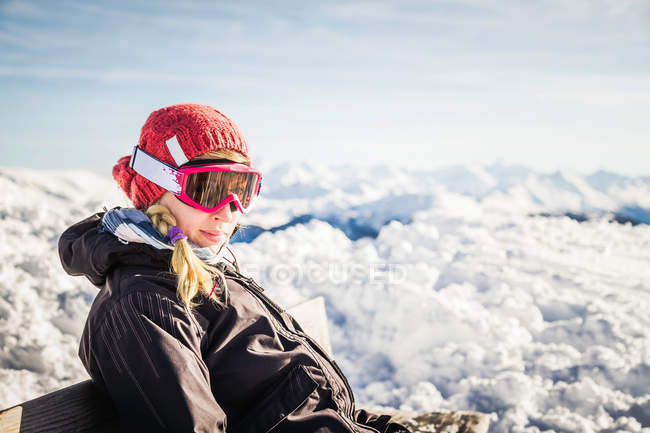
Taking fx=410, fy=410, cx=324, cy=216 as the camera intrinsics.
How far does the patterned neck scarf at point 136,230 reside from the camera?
1.42m

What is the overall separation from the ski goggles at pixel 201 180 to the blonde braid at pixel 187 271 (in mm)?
105

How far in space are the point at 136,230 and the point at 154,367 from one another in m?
0.49

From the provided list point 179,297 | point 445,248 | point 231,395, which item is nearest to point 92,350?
point 179,297

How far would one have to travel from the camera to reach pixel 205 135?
155 centimetres

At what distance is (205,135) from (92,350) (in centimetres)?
82

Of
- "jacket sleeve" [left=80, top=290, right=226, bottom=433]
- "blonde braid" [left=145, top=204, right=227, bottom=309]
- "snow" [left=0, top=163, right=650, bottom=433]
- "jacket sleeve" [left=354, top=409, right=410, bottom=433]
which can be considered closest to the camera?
"jacket sleeve" [left=80, top=290, right=226, bottom=433]

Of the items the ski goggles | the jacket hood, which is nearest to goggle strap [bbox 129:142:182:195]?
the ski goggles

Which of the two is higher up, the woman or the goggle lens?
the goggle lens

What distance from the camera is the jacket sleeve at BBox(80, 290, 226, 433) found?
114 cm

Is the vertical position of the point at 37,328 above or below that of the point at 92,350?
below

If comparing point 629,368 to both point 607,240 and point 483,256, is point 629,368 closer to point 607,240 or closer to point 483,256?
point 483,256

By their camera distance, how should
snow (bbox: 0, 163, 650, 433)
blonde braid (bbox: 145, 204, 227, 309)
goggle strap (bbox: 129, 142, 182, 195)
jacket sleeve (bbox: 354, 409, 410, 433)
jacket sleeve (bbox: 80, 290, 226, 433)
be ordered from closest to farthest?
1. jacket sleeve (bbox: 80, 290, 226, 433)
2. blonde braid (bbox: 145, 204, 227, 309)
3. goggle strap (bbox: 129, 142, 182, 195)
4. jacket sleeve (bbox: 354, 409, 410, 433)
5. snow (bbox: 0, 163, 650, 433)

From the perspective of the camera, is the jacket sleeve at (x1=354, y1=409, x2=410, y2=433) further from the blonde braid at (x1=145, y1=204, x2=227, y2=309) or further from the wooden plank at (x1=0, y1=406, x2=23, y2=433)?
the wooden plank at (x1=0, y1=406, x2=23, y2=433)

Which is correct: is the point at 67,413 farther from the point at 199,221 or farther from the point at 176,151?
the point at 176,151
